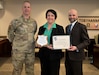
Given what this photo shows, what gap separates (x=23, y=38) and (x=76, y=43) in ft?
3.00

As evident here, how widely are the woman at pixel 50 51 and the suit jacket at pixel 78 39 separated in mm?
190

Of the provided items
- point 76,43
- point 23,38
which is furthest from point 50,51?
point 23,38

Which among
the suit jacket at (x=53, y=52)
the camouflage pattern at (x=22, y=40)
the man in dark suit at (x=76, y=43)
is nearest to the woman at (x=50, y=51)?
the suit jacket at (x=53, y=52)

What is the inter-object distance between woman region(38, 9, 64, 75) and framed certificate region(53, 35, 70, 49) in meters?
0.09

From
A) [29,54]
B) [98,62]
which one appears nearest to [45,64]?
[29,54]

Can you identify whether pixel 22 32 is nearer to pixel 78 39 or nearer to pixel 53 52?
pixel 53 52

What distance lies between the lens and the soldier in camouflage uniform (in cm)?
346

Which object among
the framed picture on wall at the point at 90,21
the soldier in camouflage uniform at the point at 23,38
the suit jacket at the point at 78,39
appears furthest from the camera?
the framed picture on wall at the point at 90,21

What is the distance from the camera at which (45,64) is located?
3.28 meters

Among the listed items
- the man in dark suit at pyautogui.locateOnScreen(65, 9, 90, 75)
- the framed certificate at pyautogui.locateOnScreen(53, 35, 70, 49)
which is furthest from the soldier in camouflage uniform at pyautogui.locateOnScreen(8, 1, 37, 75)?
the man in dark suit at pyautogui.locateOnScreen(65, 9, 90, 75)

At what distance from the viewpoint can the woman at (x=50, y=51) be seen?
10.5 feet

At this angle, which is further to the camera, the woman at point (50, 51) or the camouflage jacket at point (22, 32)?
the camouflage jacket at point (22, 32)

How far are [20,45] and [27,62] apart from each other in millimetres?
337

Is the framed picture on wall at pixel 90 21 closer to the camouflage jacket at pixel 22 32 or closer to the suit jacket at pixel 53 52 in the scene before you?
the camouflage jacket at pixel 22 32
